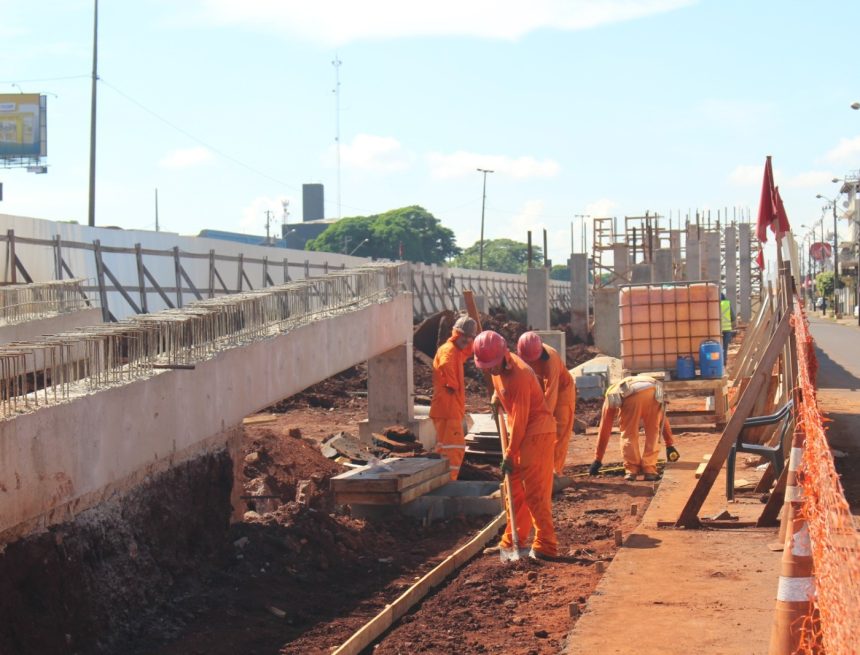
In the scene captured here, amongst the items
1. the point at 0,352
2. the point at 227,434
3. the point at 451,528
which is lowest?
the point at 451,528

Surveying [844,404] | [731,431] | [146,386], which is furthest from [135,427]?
[844,404]

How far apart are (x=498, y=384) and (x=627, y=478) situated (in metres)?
4.96

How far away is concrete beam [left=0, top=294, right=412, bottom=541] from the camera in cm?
693

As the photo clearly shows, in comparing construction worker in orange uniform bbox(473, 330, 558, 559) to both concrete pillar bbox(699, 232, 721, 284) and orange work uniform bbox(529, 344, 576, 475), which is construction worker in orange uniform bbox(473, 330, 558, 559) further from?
concrete pillar bbox(699, 232, 721, 284)

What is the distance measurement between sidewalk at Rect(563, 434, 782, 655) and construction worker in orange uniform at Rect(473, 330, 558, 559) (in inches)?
28.0

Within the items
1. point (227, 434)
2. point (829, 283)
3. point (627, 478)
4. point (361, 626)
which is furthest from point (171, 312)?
point (829, 283)

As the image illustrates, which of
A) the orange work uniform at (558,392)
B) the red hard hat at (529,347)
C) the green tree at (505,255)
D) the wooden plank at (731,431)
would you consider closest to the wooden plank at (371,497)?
the orange work uniform at (558,392)

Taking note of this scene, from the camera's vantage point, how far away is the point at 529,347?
10.7 m

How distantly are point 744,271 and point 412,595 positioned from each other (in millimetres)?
42466

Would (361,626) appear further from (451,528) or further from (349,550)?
(451,528)

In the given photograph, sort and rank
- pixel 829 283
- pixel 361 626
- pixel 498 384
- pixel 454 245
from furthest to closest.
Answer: pixel 454 245
pixel 829 283
pixel 498 384
pixel 361 626

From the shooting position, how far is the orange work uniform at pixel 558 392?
424 inches

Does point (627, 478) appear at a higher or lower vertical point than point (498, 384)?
lower

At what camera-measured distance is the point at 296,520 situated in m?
10.5
